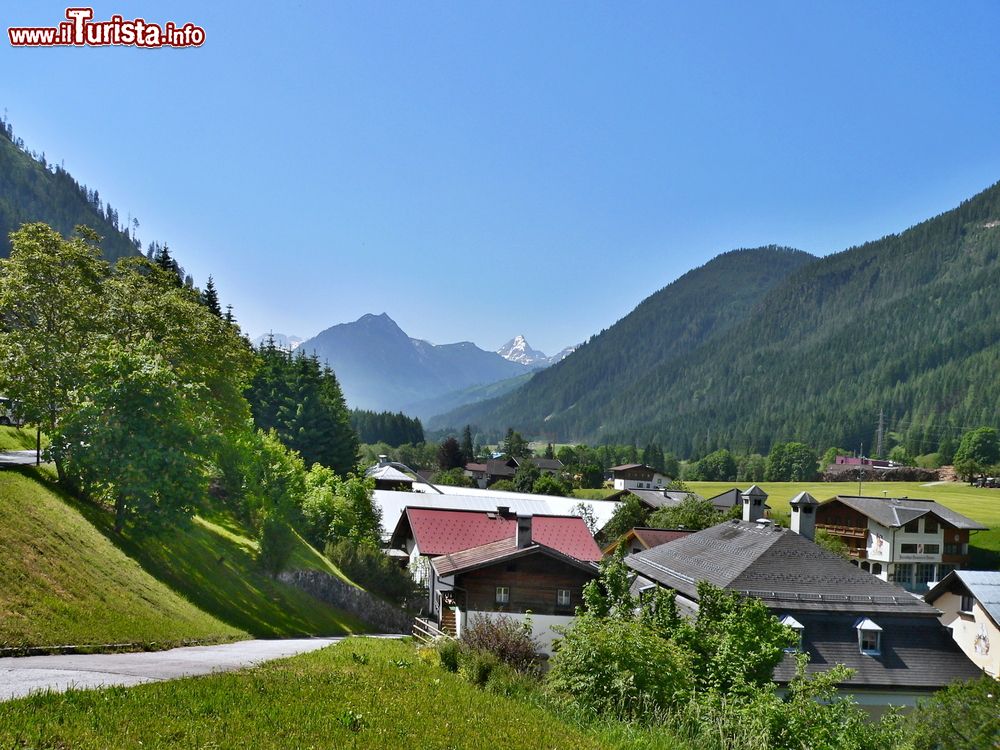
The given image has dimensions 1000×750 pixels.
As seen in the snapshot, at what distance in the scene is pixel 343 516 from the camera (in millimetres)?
60562

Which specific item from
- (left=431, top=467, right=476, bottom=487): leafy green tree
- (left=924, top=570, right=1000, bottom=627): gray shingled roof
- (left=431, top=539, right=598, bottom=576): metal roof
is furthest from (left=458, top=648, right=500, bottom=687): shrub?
(left=431, top=467, right=476, bottom=487): leafy green tree

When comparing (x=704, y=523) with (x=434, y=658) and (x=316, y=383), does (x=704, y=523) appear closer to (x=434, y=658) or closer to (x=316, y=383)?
(x=316, y=383)

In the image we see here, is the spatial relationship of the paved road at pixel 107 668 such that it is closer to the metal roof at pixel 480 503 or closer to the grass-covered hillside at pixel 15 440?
the grass-covered hillside at pixel 15 440

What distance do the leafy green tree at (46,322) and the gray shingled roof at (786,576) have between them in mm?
28091

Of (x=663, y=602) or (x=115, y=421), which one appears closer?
(x=663, y=602)

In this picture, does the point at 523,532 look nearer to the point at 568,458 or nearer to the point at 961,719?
the point at 961,719

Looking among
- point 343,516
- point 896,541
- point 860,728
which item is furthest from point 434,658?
point 896,541

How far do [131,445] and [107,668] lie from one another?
17.0 metres

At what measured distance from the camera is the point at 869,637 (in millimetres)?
31969

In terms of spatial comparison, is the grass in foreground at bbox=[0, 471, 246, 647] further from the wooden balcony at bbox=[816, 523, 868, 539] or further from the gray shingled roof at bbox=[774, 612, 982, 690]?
the wooden balcony at bbox=[816, 523, 868, 539]

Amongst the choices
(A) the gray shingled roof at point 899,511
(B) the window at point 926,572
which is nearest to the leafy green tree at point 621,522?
(A) the gray shingled roof at point 899,511

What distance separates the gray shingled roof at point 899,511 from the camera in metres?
76.6

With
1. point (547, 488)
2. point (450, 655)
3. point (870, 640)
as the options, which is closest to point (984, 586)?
point (870, 640)

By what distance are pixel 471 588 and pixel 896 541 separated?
56.6 meters
